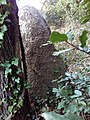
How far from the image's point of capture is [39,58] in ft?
12.4

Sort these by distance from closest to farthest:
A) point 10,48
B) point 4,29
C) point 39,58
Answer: point 4,29 → point 10,48 → point 39,58

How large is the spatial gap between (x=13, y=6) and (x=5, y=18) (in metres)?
0.20

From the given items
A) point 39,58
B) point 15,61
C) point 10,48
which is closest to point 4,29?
point 10,48

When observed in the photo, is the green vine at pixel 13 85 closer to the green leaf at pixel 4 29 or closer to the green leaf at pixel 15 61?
the green leaf at pixel 15 61

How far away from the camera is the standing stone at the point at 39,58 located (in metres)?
3.56

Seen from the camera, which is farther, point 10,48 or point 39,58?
point 39,58

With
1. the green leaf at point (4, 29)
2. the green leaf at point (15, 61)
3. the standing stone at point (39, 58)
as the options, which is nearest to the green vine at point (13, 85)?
the green leaf at point (15, 61)

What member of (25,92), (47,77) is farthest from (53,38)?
(47,77)

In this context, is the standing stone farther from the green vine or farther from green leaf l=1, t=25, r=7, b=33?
green leaf l=1, t=25, r=7, b=33

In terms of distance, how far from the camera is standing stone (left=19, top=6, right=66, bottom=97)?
3561 millimetres

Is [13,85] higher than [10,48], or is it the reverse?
[10,48]

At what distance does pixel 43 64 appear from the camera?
3736mm

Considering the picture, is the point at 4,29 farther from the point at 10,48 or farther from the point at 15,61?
the point at 15,61

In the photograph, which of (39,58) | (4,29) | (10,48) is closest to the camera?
(4,29)
